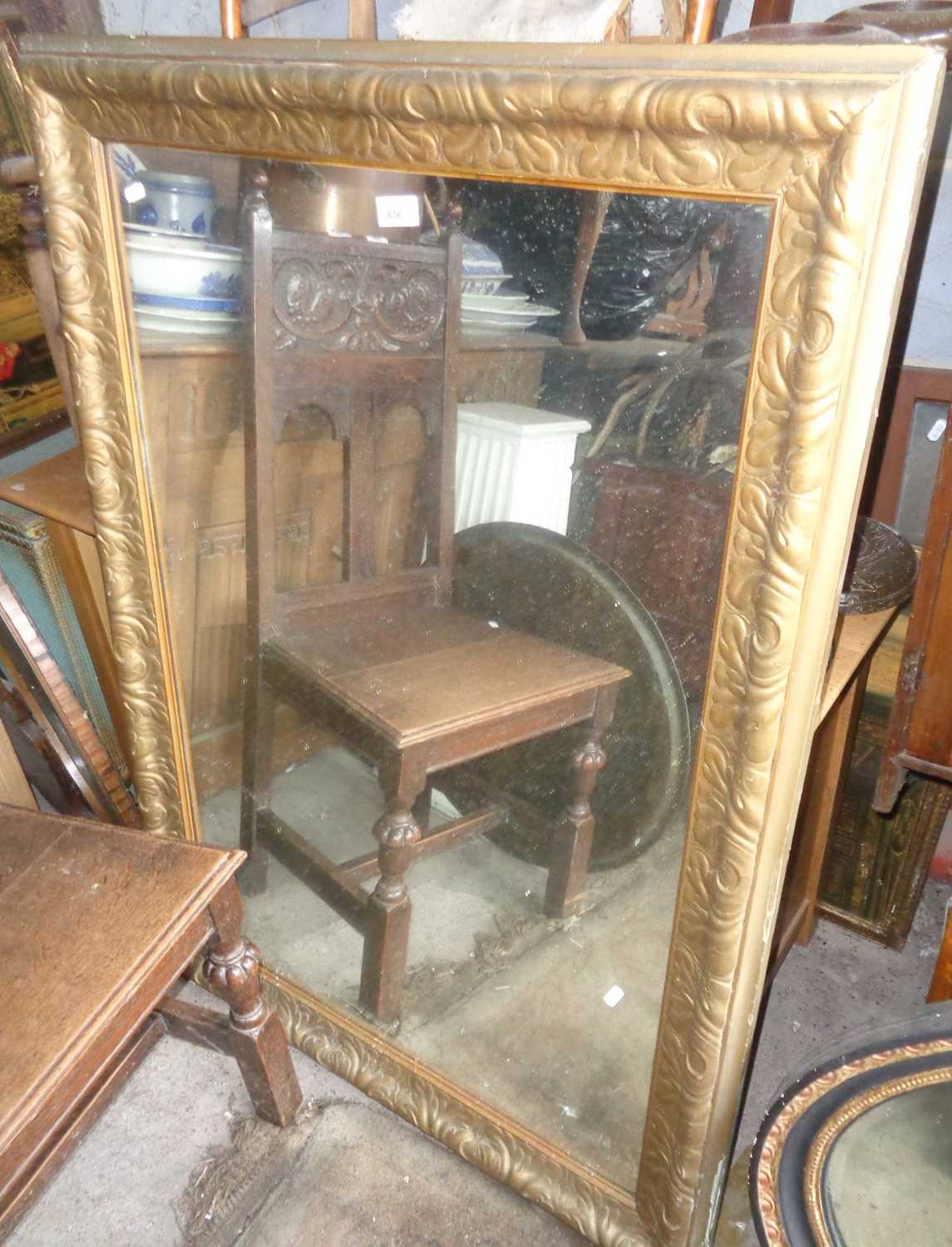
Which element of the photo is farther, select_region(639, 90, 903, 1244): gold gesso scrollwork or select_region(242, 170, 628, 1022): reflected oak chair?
select_region(242, 170, 628, 1022): reflected oak chair

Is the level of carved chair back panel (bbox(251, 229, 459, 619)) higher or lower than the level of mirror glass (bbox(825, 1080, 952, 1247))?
higher

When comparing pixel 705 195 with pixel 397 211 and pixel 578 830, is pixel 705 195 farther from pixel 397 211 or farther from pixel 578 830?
pixel 578 830

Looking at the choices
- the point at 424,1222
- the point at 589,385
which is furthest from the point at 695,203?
the point at 424,1222

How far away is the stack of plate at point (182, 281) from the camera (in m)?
1.09

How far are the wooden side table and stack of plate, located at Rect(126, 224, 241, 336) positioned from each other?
647 millimetres

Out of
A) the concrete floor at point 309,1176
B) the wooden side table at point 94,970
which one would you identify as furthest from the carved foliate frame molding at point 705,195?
the wooden side table at point 94,970

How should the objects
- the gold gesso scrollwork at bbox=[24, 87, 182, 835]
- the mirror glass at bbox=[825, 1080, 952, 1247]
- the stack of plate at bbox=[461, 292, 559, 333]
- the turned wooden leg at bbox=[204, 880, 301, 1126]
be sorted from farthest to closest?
the turned wooden leg at bbox=[204, 880, 301, 1126], the gold gesso scrollwork at bbox=[24, 87, 182, 835], the stack of plate at bbox=[461, 292, 559, 333], the mirror glass at bbox=[825, 1080, 952, 1247]

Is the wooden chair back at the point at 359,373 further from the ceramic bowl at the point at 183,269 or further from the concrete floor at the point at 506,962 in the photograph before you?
the concrete floor at the point at 506,962

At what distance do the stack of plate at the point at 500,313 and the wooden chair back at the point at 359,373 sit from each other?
0.03 m

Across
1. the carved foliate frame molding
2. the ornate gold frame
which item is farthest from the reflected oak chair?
the ornate gold frame

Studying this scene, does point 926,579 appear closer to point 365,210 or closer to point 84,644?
point 365,210

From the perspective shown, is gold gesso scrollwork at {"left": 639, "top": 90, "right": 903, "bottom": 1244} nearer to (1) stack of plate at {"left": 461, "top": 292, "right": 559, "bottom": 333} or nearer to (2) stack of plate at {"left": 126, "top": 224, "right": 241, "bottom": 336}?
(1) stack of plate at {"left": 461, "top": 292, "right": 559, "bottom": 333}

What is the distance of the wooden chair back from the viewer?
3.46 ft

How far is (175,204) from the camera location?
3.58 feet
